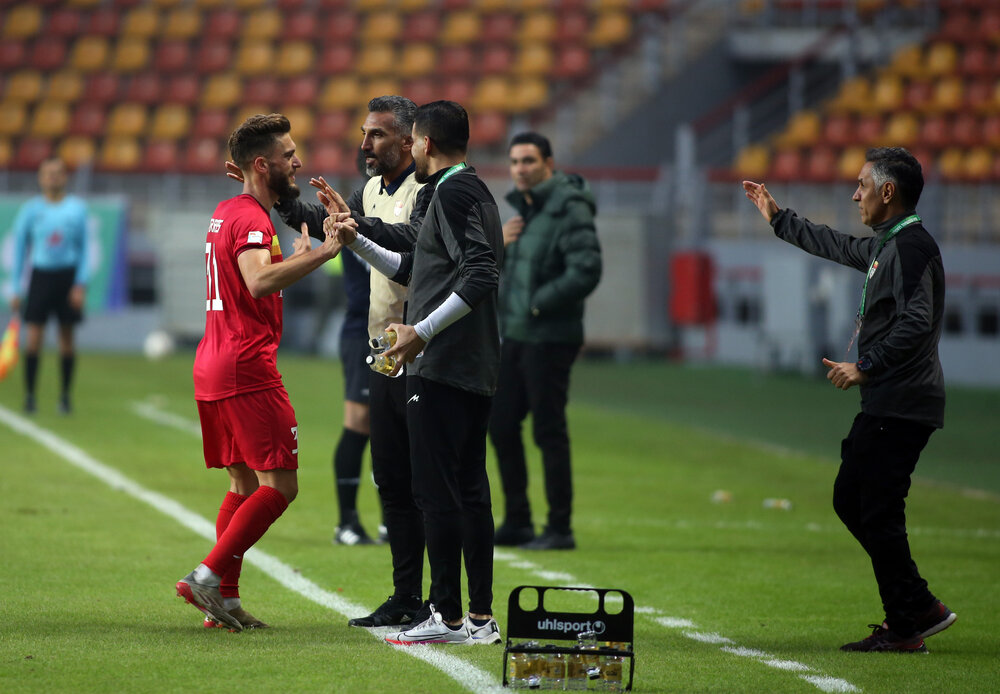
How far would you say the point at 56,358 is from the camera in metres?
19.7

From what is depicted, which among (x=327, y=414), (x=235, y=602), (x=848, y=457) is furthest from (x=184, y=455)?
(x=848, y=457)

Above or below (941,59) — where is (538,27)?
above

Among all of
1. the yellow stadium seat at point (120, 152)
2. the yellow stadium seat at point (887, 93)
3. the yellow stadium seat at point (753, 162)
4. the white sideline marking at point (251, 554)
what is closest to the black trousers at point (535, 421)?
the white sideline marking at point (251, 554)

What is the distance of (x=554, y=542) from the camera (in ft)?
25.9

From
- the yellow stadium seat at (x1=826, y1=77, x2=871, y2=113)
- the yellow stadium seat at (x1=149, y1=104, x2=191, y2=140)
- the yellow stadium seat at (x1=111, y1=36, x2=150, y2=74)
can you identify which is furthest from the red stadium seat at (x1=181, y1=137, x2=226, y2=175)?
the yellow stadium seat at (x1=826, y1=77, x2=871, y2=113)

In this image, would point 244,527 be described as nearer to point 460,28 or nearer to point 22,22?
point 460,28

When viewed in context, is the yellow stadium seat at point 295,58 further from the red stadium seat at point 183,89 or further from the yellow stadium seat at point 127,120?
the yellow stadium seat at point 127,120

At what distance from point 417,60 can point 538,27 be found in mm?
2397

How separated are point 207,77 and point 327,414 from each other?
14990 mm

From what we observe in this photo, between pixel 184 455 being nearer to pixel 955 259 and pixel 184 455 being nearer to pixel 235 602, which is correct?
pixel 235 602

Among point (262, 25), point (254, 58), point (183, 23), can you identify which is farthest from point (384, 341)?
point (183, 23)

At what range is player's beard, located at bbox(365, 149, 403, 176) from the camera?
→ 5.84 meters

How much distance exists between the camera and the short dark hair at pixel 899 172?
569cm

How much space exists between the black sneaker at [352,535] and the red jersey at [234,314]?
7.77 ft
